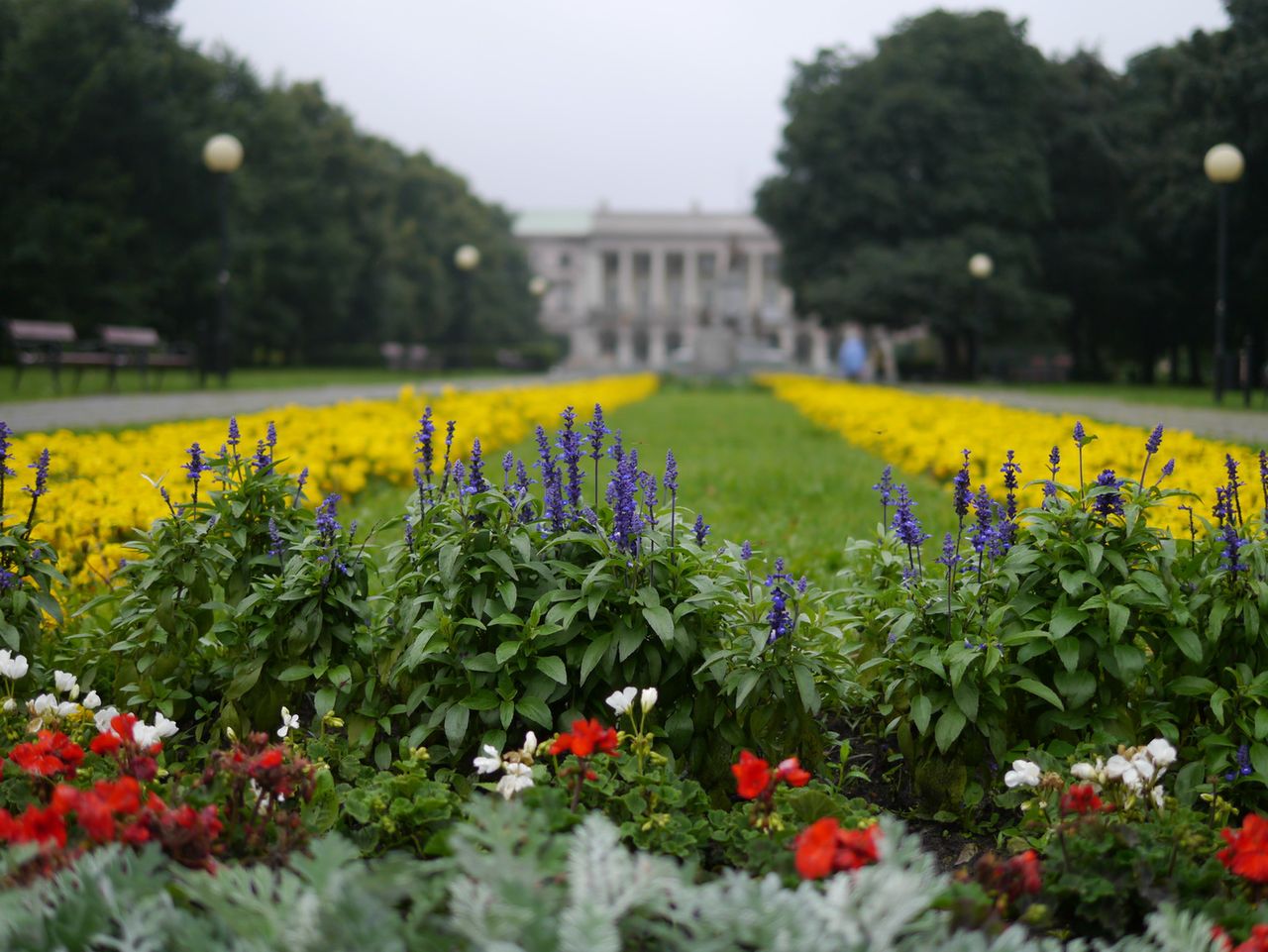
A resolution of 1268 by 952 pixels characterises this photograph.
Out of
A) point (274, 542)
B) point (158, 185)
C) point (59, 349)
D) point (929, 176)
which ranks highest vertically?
point (929, 176)

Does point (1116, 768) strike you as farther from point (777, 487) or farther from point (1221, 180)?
point (1221, 180)

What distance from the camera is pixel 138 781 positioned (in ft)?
6.23

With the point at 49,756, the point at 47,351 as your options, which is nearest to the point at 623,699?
the point at 49,756

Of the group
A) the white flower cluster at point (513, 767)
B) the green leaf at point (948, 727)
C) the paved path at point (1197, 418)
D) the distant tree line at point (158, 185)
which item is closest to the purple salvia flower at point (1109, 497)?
the green leaf at point (948, 727)

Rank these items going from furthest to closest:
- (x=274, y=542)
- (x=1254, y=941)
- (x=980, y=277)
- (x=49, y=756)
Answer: (x=980, y=277) < (x=274, y=542) < (x=49, y=756) < (x=1254, y=941)

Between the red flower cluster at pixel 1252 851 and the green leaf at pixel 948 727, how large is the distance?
2.09ft

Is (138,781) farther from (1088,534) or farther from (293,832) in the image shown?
(1088,534)

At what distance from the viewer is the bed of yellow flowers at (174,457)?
3947mm

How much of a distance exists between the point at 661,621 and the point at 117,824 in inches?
40.8

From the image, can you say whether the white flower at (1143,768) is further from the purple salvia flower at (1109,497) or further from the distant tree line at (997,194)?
the distant tree line at (997,194)

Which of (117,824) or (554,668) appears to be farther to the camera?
(554,668)

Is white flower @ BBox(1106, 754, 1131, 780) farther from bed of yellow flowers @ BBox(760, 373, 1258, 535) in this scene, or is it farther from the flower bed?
bed of yellow flowers @ BBox(760, 373, 1258, 535)

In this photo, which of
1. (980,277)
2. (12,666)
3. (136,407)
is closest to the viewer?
(12,666)

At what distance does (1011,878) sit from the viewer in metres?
1.64
